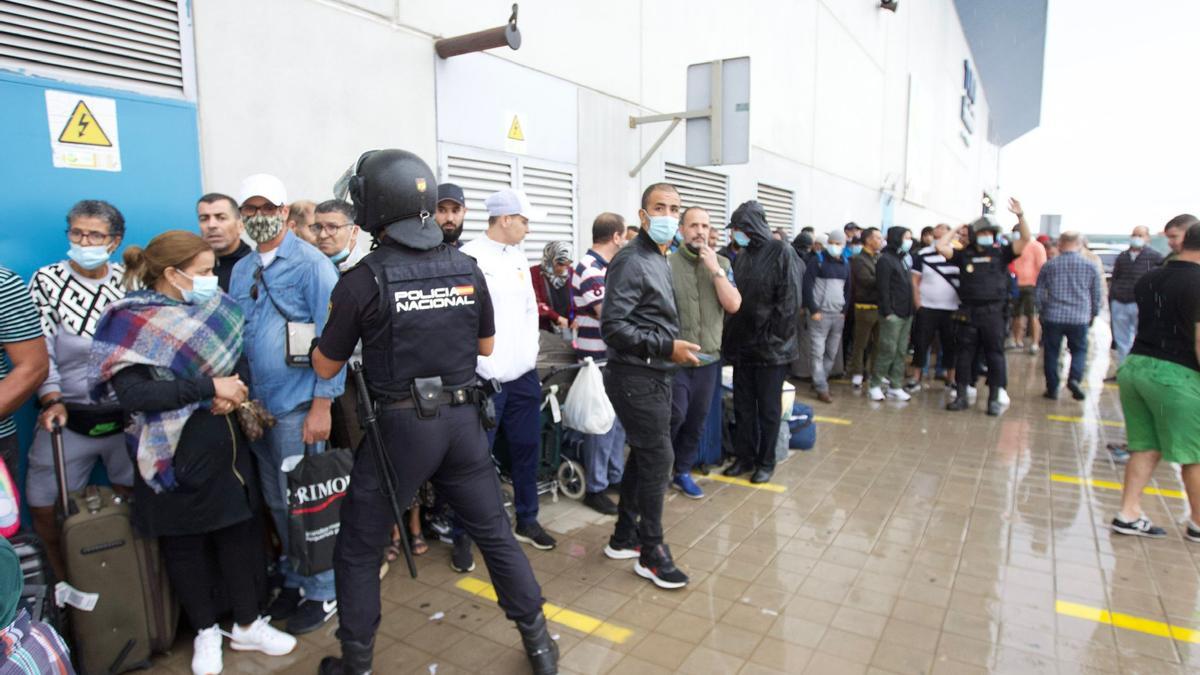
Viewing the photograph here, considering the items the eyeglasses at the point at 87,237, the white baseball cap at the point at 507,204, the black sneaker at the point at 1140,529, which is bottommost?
the black sneaker at the point at 1140,529

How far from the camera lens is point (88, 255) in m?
3.12

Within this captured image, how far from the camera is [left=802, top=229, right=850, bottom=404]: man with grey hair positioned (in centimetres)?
812

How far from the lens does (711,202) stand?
937 cm

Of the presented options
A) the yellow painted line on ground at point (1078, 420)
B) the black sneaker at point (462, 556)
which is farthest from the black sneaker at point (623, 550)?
the yellow painted line on ground at point (1078, 420)

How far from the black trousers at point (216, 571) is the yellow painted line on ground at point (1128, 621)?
3.92 metres

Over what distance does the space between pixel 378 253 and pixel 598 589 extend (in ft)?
7.07

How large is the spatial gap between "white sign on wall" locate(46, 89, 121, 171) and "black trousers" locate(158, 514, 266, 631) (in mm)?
2016

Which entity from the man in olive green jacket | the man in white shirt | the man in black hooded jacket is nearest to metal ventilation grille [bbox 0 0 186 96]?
the man in white shirt

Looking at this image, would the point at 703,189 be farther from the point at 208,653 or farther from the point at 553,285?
the point at 208,653

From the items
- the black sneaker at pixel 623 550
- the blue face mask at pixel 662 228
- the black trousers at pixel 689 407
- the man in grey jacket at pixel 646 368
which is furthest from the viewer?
the black trousers at pixel 689 407

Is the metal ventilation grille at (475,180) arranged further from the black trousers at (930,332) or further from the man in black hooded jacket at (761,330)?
the black trousers at (930,332)

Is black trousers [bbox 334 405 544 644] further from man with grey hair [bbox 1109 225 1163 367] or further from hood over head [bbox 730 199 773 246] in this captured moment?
man with grey hair [bbox 1109 225 1163 367]

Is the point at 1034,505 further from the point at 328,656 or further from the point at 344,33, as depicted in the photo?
the point at 344,33

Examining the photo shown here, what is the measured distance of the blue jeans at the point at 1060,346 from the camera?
7715mm
